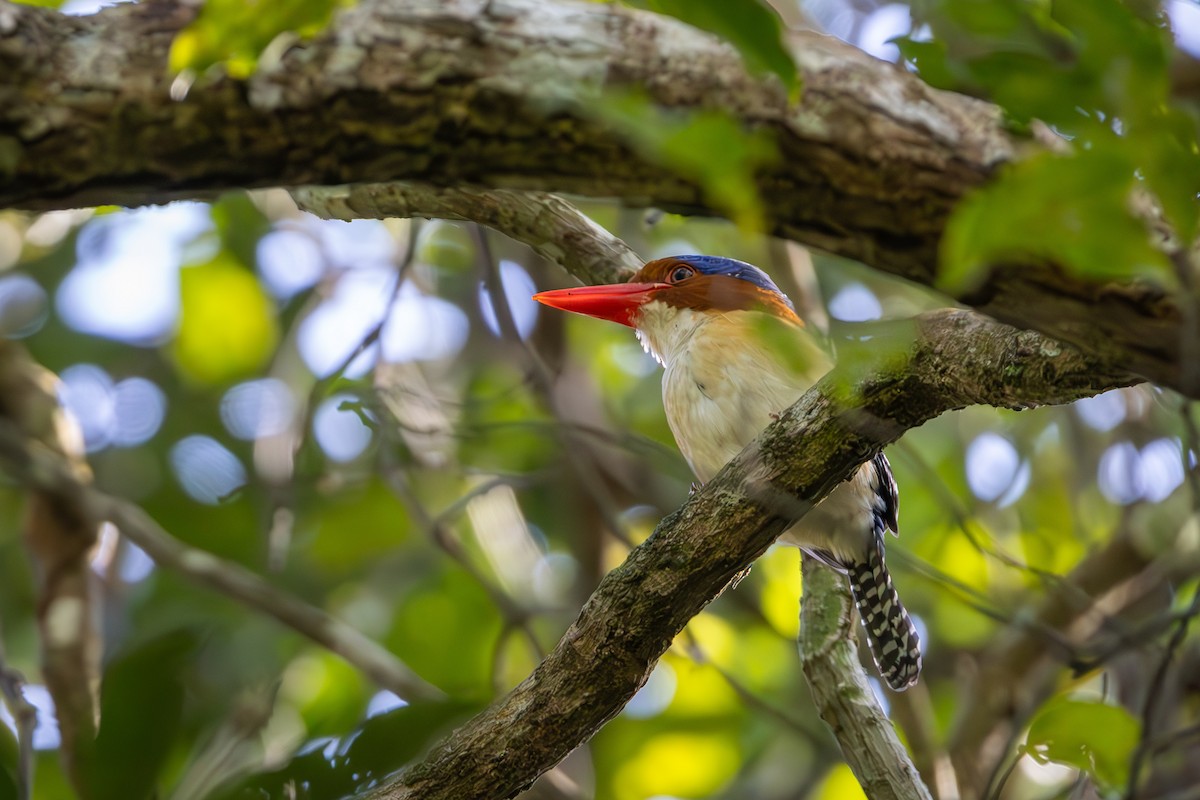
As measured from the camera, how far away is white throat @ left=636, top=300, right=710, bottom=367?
385cm

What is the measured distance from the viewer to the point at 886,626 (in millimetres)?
3736

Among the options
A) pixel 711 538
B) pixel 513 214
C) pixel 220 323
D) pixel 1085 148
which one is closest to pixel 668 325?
pixel 513 214

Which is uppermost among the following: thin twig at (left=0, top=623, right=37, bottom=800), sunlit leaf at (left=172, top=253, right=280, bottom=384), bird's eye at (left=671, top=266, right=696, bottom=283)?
bird's eye at (left=671, top=266, right=696, bottom=283)

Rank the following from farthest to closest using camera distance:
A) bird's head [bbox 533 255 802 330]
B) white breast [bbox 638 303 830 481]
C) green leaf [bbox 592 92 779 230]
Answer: bird's head [bbox 533 255 802 330] → white breast [bbox 638 303 830 481] → green leaf [bbox 592 92 779 230]

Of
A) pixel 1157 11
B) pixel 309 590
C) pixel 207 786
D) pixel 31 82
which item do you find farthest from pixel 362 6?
pixel 309 590

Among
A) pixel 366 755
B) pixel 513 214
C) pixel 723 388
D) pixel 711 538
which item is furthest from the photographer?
pixel 723 388

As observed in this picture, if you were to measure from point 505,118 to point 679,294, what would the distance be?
8.55 ft

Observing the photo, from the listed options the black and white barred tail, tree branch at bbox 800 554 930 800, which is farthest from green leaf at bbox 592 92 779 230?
the black and white barred tail

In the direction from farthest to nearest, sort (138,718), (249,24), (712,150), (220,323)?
(220,323) → (138,718) → (249,24) → (712,150)

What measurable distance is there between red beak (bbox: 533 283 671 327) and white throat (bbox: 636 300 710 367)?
0.05 metres

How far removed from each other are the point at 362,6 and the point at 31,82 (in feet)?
1.27

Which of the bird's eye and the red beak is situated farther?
the bird's eye

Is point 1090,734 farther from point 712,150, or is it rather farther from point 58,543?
point 58,543

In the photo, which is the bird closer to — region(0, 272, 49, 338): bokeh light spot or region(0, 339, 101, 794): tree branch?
region(0, 339, 101, 794): tree branch
